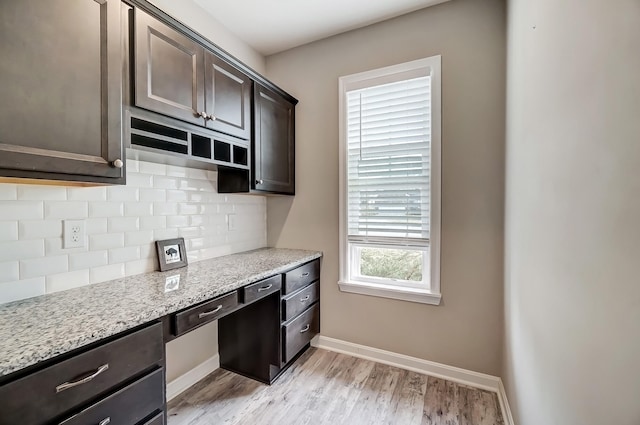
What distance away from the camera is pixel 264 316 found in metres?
2.02

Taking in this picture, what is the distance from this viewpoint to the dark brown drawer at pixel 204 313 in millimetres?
1253

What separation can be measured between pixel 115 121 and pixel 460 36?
2.24m

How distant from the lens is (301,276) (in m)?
2.23

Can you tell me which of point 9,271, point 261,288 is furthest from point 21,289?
point 261,288

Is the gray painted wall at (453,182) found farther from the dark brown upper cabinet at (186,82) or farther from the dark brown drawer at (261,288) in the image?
the dark brown upper cabinet at (186,82)

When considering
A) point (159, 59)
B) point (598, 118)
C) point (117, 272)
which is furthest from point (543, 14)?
point (117, 272)

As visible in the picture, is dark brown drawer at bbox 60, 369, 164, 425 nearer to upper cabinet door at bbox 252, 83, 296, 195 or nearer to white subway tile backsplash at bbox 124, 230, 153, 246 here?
white subway tile backsplash at bbox 124, 230, 153, 246


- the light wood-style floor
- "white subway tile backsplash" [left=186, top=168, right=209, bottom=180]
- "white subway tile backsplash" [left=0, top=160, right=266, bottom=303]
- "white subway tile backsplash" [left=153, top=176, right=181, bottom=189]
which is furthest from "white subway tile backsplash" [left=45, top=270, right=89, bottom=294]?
the light wood-style floor

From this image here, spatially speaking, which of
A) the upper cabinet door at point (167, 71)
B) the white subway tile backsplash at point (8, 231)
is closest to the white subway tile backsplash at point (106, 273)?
the white subway tile backsplash at point (8, 231)

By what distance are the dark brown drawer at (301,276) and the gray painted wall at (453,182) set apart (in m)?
0.12

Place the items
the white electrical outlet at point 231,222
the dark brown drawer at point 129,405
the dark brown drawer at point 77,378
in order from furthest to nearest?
the white electrical outlet at point 231,222, the dark brown drawer at point 129,405, the dark brown drawer at point 77,378

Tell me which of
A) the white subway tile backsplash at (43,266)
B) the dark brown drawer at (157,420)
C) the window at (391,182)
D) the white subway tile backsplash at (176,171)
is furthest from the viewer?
the window at (391,182)

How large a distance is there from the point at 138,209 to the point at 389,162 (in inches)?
70.2

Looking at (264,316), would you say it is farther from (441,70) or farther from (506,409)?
(441,70)
